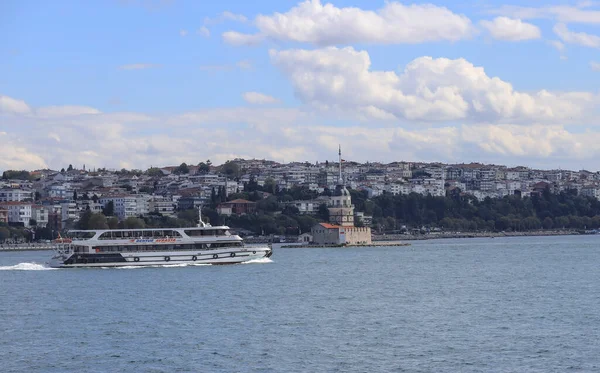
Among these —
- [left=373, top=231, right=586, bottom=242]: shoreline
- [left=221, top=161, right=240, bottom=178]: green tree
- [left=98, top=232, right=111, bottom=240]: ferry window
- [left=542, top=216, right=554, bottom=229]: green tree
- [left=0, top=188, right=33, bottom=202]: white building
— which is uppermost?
[left=221, top=161, right=240, bottom=178]: green tree

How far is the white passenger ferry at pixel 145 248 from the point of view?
56188 millimetres

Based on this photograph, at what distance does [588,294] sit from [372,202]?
10211 centimetres

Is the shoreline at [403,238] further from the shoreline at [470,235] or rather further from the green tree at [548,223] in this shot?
the green tree at [548,223]

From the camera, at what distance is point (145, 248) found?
56.7 meters

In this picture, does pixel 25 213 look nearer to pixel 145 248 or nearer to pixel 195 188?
pixel 195 188

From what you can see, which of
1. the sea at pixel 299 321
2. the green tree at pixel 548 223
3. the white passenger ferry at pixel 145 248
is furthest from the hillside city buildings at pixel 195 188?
the sea at pixel 299 321

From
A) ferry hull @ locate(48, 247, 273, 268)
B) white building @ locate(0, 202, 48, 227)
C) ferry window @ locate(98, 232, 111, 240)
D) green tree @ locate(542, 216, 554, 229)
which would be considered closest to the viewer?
ferry hull @ locate(48, 247, 273, 268)

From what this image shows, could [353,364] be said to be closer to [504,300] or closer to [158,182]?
[504,300]

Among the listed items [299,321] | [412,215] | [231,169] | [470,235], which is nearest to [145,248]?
[299,321]

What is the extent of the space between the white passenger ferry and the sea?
248 cm

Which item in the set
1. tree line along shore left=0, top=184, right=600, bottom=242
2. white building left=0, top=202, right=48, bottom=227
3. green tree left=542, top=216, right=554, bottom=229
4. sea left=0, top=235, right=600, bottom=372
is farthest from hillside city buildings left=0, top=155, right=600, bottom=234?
sea left=0, top=235, right=600, bottom=372

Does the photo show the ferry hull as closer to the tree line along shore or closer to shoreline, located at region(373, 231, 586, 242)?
the tree line along shore

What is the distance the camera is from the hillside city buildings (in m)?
128

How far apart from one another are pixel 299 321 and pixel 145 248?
25181 mm
